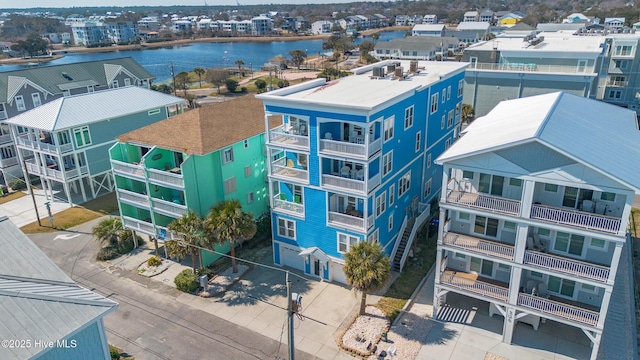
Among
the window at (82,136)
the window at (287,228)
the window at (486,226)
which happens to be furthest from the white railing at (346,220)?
the window at (82,136)

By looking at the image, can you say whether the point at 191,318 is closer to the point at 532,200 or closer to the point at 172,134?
the point at 172,134

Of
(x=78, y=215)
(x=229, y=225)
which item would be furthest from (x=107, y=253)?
(x=229, y=225)

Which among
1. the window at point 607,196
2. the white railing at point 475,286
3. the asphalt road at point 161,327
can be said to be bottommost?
the asphalt road at point 161,327

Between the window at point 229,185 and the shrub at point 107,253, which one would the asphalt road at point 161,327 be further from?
the window at point 229,185

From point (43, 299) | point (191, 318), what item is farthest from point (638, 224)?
point (43, 299)

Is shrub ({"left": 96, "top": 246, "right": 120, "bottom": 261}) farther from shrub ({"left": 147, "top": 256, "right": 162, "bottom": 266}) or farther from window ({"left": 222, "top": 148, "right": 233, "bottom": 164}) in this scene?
window ({"left": 222, "top": 148, "right": 233, "bottom": 164})

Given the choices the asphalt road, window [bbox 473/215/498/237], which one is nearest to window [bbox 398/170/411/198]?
window [bbox 473/215/498/237]

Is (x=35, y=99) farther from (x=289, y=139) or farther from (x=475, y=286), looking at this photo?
(x=475, y=286)
